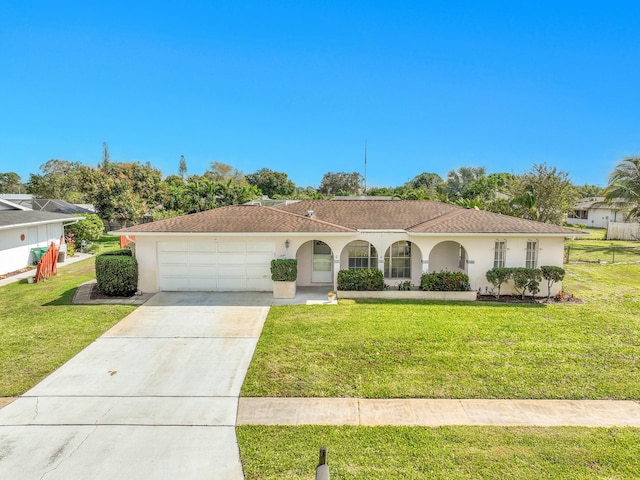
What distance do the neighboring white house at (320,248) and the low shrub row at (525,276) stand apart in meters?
0.44

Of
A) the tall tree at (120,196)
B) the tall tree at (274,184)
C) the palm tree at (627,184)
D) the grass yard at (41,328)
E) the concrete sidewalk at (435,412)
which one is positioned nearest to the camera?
the concrete sidewalk at (435,412)

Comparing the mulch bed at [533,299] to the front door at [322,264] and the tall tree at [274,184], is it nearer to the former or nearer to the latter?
the front door at [322,264]

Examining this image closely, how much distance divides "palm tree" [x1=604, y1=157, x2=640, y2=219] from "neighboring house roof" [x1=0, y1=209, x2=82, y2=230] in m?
43.7

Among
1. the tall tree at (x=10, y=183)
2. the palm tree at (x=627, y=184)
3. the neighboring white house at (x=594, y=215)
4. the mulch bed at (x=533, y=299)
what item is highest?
the tall tree at (x=10, y=183)

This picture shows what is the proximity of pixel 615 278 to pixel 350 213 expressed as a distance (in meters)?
13.4

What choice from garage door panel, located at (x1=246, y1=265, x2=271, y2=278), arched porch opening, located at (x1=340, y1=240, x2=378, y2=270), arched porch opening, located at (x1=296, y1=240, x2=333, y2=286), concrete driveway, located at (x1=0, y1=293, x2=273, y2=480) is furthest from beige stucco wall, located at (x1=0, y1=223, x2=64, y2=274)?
arched porch opening, located at (x1=340, y1=240, x2=378, y2=270)

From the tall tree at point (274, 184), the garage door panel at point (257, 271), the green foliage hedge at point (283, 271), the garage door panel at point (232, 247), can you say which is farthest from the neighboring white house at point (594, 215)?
the tall tree at point (274, 184)

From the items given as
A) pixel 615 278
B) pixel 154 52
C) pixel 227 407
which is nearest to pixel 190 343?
pixel 227 407

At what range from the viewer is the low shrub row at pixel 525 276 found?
14.4 meters

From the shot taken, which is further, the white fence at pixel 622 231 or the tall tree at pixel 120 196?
the white fence at pixel 622 231

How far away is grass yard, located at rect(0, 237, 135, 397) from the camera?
8227mm

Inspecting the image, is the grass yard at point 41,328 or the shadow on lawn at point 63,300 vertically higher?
the shadow on lawn at point 63,300

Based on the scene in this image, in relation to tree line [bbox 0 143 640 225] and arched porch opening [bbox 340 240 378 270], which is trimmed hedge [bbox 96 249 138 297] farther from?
tree line [bbox 0 143 640 225]

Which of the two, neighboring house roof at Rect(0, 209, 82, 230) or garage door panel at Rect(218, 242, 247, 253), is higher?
neighboring house roof at Rect(0, 209, 82, 230)
